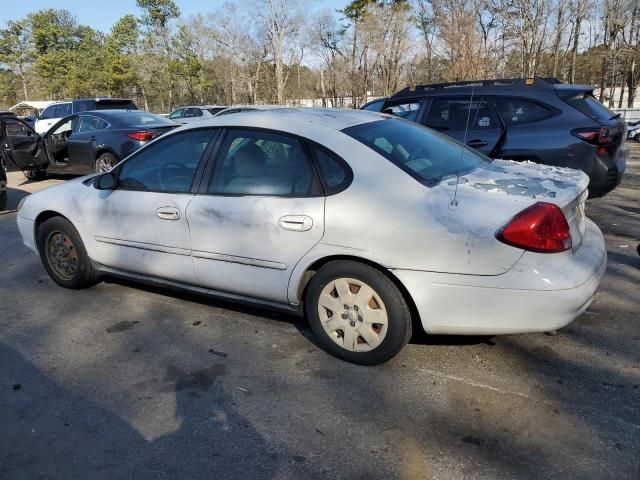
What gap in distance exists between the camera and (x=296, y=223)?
10.2 ft

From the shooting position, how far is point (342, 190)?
119 inches

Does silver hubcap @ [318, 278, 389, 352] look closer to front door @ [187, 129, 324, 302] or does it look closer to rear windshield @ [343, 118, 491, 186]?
front door @ [187, 129, 324, 302]

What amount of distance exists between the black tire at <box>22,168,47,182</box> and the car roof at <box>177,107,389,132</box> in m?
8.97

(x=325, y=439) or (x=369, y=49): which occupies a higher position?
(x=369, y=49)

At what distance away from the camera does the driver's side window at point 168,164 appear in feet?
12.2

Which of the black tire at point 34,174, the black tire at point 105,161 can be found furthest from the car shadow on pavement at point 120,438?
the black tire at point 34,174

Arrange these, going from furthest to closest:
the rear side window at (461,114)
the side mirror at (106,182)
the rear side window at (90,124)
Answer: the rear side window at (90,124) → the rear side window at (461,114) → the side mirror at (106,182)

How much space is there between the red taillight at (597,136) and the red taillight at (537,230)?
3288 mm

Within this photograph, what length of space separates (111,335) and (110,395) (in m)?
0.86

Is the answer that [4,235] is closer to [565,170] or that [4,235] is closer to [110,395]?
[110,395]

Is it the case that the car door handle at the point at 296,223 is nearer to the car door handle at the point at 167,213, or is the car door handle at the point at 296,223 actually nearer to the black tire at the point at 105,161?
the car door handle at the point at 167,213

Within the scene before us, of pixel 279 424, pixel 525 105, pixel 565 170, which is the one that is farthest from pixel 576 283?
pixel 525 105

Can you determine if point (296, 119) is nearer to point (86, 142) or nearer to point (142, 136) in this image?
point (142, 136)

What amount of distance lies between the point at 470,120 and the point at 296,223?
397 centimetres
